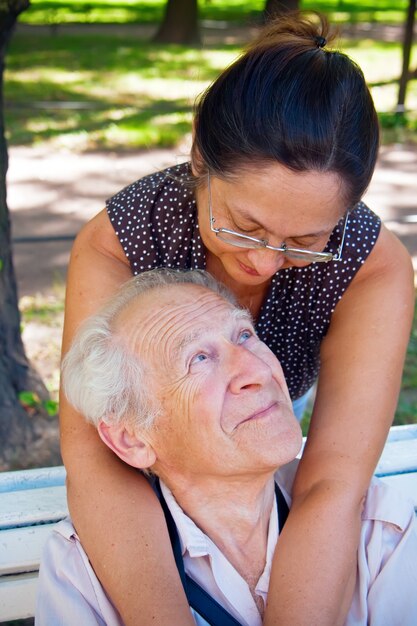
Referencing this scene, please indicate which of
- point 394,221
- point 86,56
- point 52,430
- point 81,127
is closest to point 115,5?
point 86,56

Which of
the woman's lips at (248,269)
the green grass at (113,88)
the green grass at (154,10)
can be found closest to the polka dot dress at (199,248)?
the woman's lips at (248,269)

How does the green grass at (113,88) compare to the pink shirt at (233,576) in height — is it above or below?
below

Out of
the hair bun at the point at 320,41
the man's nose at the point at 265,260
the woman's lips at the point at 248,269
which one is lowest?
the woman's lips at the point at 248,269

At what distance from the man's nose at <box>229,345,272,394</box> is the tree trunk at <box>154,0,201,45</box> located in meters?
16.5

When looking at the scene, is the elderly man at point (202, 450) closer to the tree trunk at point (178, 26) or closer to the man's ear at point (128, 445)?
the man's ear at point (128, 445)

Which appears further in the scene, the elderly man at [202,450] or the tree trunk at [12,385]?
the tree trunk at [12,385]

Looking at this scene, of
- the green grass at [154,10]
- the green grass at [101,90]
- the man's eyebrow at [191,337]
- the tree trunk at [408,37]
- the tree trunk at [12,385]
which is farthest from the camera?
the green grass at [154,10]

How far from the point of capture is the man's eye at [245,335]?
7.04 ft

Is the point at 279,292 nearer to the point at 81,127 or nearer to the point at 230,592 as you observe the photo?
the point at 230,592

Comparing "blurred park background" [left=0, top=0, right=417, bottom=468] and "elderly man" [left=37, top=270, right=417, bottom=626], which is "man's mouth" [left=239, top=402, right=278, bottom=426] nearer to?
"elderly man" [left=37, top=270, right=417, bottom=626]

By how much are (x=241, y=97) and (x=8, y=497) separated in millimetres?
1325

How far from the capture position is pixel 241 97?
190 centimetres

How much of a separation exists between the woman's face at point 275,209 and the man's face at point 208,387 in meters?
0.19

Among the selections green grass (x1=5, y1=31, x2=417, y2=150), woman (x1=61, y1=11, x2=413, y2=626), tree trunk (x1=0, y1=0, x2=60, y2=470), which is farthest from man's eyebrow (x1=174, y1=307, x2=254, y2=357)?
green grass (x1=5, y1=31, x2=417, y2=150)
